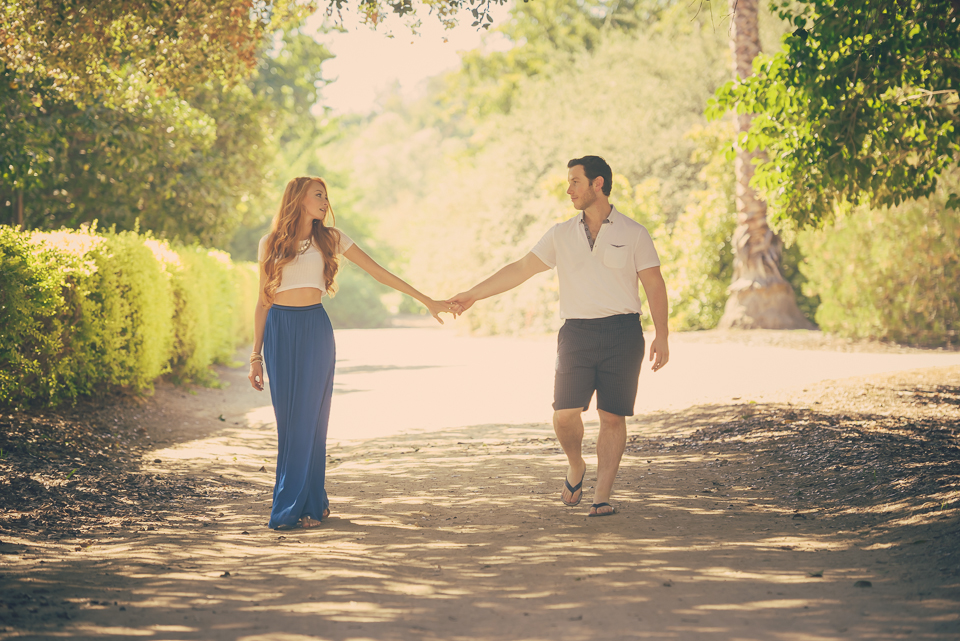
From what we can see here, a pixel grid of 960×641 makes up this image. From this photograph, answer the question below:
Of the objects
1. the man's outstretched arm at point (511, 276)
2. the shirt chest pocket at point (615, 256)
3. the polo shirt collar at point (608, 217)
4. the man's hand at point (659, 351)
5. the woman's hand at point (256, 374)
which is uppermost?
the polo shirt collar at point (608, 217)

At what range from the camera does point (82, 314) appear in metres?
8.94

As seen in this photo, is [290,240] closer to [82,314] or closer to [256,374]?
[256,374]

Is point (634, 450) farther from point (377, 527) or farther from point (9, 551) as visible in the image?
point (9, 551)

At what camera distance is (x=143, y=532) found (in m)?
5.44

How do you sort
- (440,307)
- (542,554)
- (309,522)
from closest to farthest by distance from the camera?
(542,554)
(309,522)
(440,307)

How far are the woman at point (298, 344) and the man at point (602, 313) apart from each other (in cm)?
141

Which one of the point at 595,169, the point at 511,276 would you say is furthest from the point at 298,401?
the point at 595,169

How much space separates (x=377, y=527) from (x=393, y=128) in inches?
4085

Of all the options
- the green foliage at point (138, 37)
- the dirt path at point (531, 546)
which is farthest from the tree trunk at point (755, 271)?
the green foliage at point (138, 37)

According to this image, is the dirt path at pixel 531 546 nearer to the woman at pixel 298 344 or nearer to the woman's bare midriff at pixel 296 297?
the woman at pixel 298 344

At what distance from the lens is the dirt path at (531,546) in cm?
367

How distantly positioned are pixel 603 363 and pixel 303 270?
202 centimetres

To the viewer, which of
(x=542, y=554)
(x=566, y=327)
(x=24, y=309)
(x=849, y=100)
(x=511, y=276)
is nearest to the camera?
(x=542, y=554)

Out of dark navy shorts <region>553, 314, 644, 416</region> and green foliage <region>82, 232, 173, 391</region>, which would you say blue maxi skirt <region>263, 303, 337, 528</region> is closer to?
dark navy shorts <region>553, 314, 644, 416</region>
